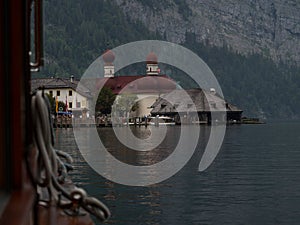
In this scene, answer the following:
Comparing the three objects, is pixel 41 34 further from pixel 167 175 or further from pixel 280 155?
pixel 280 155

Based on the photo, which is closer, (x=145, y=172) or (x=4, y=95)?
(x=4, y=95)

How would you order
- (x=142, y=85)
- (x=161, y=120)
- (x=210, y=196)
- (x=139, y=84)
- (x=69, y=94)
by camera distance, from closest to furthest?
(x=210, y=196) → (x=69, y=94) → (x=161, y=120) → (x=142, y=85) → (x=139, y=84)

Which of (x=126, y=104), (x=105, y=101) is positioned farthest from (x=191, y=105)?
(x=105, y=101)

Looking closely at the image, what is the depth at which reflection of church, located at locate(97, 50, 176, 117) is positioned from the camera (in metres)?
174

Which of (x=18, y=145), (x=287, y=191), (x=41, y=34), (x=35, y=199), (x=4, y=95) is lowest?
(x=287, y=191)

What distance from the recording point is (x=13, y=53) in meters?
5.16

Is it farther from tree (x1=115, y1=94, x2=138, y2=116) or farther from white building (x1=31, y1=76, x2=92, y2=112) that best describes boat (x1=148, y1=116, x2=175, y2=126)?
white building (x1=31, y1=76, x2=92, y2=112)

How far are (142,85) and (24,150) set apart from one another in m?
174

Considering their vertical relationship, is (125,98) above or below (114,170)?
above

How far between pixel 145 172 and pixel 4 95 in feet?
116

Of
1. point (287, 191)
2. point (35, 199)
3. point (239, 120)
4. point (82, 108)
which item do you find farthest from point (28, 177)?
point (239, 120)

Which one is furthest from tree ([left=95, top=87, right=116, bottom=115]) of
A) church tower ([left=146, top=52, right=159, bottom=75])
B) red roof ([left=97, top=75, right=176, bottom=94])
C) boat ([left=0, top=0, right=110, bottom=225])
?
boat ([left=0, top=0, right=110, bottom=225])

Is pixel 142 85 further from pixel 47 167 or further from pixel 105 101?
pixel 47 167

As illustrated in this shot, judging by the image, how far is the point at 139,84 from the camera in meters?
182
